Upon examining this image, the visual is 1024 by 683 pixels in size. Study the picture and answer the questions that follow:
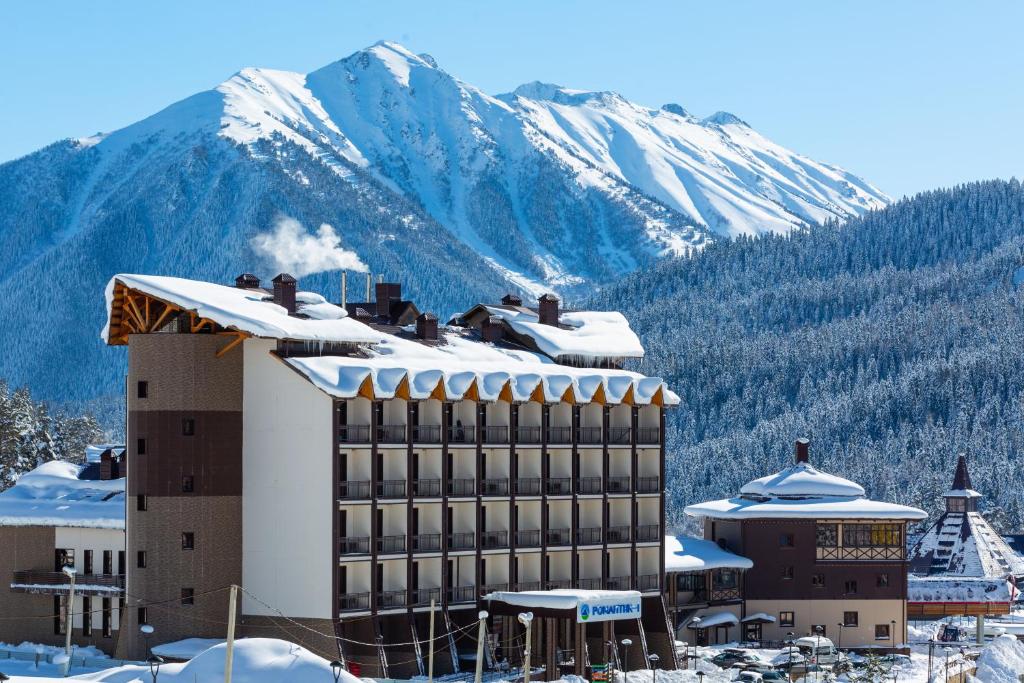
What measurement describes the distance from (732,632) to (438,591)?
3157cm

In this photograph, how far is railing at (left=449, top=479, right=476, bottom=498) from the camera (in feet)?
342

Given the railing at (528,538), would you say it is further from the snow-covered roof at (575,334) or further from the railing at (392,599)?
the snow-covered roof at (575,334)

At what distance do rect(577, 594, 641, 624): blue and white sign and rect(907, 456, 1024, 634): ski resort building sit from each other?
150 ft

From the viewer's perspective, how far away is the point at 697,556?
125 m

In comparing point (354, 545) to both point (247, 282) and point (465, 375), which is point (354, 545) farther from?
point (247, 282)

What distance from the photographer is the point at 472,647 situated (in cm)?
10369

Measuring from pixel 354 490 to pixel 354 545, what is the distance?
2.78m

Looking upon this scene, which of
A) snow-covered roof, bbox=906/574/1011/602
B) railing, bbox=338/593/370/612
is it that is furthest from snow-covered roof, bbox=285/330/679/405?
snow-covered roof, bbox=906/574/1011/602

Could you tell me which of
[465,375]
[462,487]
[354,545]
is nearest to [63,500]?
[354,545]

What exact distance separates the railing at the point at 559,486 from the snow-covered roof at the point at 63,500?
23873mm

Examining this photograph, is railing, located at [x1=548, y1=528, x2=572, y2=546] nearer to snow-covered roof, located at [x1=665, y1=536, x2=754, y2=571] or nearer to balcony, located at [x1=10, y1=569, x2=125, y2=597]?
snow-covered roof, located at [x1=665, y1=536, x2=754, y2=571]

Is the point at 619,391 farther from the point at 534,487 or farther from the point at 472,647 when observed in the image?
the point at 472,647

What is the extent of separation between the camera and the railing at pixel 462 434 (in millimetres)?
104375

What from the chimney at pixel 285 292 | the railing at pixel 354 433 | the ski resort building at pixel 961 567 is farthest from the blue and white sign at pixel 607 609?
the ski resort building at pixel 961 567
